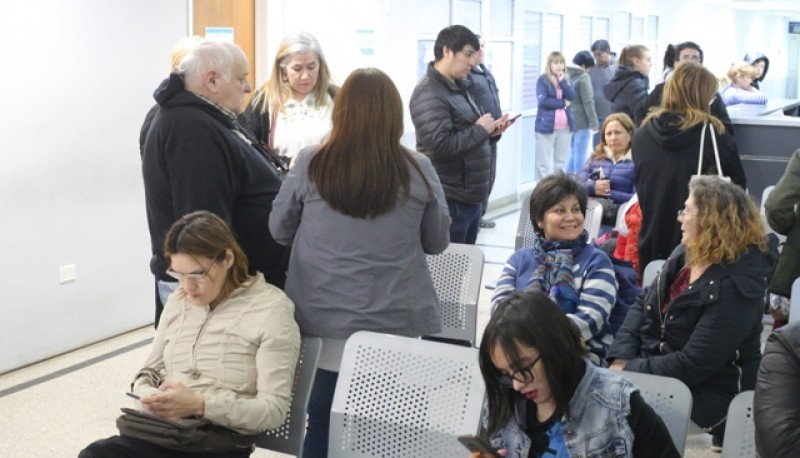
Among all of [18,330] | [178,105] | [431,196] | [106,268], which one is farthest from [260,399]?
[106,268]

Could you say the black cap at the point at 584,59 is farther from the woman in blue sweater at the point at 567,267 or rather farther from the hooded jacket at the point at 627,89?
the woman in blue sweater at the point at 567,267

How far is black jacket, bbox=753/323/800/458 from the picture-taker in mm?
2107

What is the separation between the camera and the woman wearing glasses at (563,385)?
2.16 m

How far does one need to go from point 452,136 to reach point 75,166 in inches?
79.4

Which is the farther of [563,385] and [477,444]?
[563,385]

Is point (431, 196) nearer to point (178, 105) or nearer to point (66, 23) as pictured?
point (178, 105)

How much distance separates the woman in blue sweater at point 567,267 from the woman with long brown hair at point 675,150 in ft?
5.04

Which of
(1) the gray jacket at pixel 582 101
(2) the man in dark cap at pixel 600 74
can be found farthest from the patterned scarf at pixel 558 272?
(2) the man in dark cap at pixel 600 74

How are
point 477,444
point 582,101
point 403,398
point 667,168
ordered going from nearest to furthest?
point 477,444, point 403,398, point 667,168, point 582,101

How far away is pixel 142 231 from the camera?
5.96m

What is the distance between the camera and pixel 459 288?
12.5 feet

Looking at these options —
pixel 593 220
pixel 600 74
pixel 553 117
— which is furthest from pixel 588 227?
pixel 600 74

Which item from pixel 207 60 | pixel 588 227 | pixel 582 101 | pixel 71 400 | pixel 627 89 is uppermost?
pixel 207 60

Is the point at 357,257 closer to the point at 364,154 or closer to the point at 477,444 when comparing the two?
the point at 364,154
